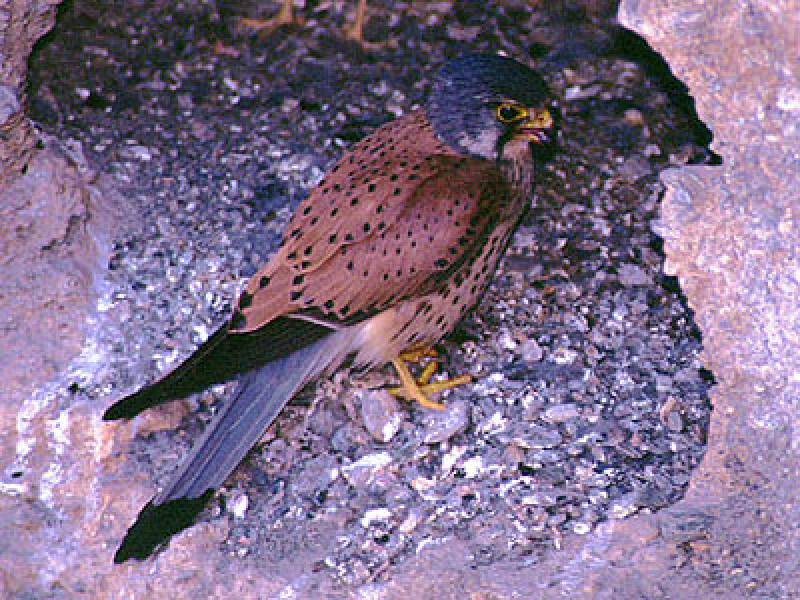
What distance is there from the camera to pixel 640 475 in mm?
3320

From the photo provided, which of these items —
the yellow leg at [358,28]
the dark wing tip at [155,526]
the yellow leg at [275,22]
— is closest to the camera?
the dark wing tip at [155,526]

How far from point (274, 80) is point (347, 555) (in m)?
2.09

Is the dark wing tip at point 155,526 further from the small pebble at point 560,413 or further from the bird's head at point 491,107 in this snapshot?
the bird's head at point 491,107

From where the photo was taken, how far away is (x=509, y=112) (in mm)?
3627

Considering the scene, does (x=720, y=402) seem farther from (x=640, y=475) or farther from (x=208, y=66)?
(x=208, y=66)

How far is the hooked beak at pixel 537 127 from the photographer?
3623 mm

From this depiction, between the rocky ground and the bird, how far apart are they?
135 mm

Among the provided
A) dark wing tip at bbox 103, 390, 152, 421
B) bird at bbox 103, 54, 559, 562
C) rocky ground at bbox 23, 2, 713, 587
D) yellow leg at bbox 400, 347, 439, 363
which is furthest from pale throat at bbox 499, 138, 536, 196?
dark wing tip at bbox 103, 390, 152, 421

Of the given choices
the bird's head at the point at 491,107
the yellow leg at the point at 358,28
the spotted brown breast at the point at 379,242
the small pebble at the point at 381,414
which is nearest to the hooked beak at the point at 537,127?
the bird's head at the point at 491,107

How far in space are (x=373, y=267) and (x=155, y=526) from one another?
853 millimetres

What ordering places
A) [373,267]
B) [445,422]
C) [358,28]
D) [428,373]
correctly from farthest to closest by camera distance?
[358,28] → [428,373] → [445,422] → [373,267]

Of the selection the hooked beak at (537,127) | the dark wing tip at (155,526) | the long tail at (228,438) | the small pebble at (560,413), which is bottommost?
the small pebble at (560,413)

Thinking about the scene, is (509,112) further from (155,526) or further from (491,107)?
(155,526)

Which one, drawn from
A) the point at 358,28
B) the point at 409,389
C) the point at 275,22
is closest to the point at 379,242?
the point at 409,389
